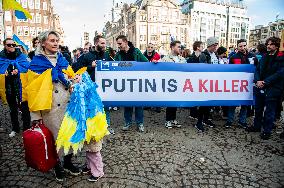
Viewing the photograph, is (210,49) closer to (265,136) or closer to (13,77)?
(265,136)

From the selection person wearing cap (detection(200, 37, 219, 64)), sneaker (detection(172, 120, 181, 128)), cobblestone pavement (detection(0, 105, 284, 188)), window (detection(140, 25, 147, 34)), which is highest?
window (detection(140, 25, 147, 34))

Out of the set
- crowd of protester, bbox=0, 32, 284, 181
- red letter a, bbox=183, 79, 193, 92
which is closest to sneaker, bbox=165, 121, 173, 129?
crowd of protester, bbox=0, 32, 284, 181

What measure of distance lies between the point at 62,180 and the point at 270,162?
3484mm

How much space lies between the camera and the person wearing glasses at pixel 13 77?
19.2 feet

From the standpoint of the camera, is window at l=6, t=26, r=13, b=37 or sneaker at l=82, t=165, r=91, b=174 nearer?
sneaker at l=82, t=165, r=91, b=174

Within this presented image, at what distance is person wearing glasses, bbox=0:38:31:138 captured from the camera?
19.2 ft

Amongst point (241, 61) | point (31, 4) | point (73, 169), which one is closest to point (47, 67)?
point (73, 169)

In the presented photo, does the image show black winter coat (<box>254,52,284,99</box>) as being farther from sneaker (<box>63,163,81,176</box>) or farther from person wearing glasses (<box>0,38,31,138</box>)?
person wearing glasses (<box>0,38,31,138</box>)

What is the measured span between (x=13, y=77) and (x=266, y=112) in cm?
583

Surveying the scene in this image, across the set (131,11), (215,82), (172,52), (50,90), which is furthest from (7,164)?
(131,11)

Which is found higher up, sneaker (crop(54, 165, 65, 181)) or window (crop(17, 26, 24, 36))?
window (crop(17, 26, 24, 36))

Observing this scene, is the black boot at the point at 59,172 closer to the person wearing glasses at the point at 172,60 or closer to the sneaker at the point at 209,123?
the person wearing glasses at the point at 172,60

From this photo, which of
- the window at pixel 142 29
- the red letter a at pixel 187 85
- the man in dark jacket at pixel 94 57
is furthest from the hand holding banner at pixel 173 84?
the window at pixel 142 29

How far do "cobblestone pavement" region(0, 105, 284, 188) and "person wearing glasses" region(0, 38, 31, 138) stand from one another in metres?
0.62
